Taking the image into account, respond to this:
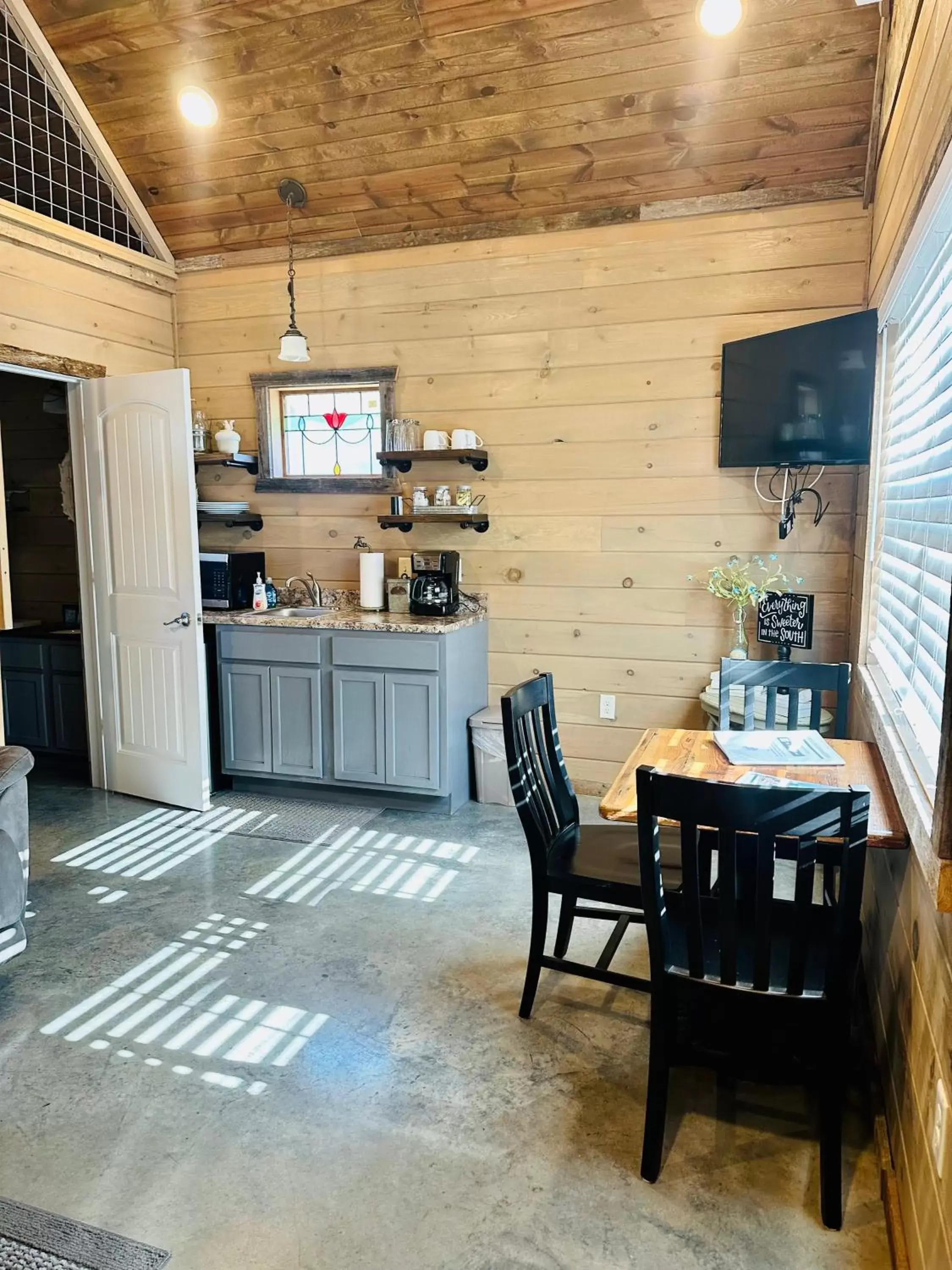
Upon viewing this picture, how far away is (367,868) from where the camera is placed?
3486 mm

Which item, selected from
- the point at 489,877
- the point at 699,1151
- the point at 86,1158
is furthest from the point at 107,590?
the point at 699,1151

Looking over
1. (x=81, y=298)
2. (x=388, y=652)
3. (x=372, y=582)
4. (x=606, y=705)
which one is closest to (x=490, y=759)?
(x=606, y=705)

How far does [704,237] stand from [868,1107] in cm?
347

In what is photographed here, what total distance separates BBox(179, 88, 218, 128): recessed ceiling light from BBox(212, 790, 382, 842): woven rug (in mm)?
3224

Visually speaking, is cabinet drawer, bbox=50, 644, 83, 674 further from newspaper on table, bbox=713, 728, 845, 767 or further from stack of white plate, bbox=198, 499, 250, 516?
newspaper on table, bbox=713, 728, 845, 767

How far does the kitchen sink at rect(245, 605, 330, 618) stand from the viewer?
4.49 m

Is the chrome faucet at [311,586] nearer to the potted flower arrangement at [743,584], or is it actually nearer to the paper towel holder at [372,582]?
the paper towel holder at [372,582]

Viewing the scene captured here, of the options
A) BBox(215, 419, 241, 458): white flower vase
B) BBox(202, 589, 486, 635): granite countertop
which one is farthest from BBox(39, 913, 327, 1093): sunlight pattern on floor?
BBox(215, 419, 241, 458): white flower vase

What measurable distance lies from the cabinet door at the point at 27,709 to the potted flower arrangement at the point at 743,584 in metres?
3.81

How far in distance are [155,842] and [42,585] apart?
239cm

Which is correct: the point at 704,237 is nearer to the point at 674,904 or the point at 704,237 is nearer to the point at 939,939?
the point at 674,904

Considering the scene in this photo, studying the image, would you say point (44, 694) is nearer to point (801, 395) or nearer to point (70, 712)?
point (70, 712)

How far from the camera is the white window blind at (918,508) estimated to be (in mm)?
1794

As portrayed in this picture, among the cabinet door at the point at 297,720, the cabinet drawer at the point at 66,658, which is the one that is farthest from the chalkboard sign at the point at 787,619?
the cabinet drawer at the point at 66,658
